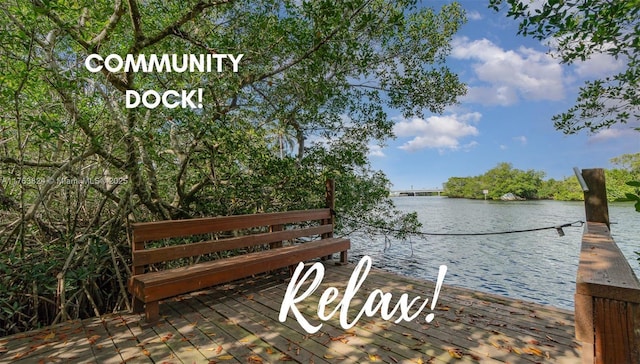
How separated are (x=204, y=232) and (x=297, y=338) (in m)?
1.66

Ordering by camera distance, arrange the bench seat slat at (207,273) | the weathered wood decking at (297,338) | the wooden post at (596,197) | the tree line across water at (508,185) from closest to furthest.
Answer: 1. the weathered wood decking at (297,338)
2. the bench seat slat at (207,273)
3. the wooden post at (596,197)
4. the tree line across water at (508,185)

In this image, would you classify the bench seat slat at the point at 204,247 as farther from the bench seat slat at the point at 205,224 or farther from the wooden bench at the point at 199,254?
the bench seat slat at the point at 205,224

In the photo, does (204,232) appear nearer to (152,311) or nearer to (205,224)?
(205,224)

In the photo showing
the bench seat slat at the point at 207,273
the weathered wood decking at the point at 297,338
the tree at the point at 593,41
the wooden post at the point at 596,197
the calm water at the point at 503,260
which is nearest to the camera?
the weathered wood decking at the point at 297,338

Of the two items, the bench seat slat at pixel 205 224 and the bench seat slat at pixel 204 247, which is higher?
the bench seat slat at pixel 205 224

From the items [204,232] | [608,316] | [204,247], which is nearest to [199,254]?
[204,247]

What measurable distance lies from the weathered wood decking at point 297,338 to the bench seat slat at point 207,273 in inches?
10.9

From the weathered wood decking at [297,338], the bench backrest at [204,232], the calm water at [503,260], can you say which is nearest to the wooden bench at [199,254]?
the bench backrest at [204,232]

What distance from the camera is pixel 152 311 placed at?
2754 mm

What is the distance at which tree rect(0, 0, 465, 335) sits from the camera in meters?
3.46

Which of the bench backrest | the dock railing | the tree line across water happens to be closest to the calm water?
the bench backrest

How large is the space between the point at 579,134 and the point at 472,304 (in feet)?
12.1

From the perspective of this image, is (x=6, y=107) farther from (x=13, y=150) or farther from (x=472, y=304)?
(x=472, y=304)

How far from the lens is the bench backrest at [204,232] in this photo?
9.56 ft
